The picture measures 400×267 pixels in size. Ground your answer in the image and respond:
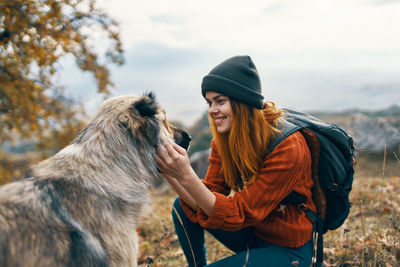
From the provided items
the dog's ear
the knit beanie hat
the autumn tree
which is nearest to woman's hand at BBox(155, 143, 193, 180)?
the dog's ear

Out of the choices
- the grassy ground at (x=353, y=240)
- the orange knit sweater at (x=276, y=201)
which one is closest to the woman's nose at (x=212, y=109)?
the orange knit sweater at (x=276, y=201)

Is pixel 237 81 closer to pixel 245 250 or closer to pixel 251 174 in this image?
pixel 251 174

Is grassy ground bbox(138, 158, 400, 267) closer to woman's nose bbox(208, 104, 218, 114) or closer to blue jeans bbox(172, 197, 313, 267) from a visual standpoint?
blue jeans bbox(172, 197, 313, 267)

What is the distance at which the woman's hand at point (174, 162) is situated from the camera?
217cm

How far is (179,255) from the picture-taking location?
3.91 m

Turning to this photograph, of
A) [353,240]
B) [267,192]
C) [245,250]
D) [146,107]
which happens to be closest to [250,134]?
[267,192]

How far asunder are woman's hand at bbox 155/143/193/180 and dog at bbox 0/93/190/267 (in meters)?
0.09

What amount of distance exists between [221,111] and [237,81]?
1.00ft

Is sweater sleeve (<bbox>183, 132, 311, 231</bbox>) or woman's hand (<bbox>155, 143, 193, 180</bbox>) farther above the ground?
woman's hand (<bbox>155, 143, 193, 180</bbox>)

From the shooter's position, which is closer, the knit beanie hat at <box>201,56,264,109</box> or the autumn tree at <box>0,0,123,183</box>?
the knit beanie hat at <box>201,56,264,109</box>

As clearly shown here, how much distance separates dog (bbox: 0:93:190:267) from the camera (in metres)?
1.64

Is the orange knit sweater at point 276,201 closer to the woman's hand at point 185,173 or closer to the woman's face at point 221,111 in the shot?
the woman's hand at point 185,173

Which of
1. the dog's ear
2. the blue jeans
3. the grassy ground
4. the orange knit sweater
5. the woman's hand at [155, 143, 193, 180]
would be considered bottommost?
the grassy ground

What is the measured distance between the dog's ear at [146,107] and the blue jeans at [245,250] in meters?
1.07
